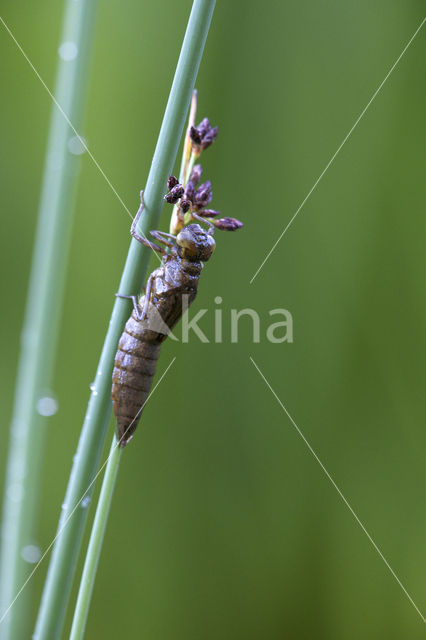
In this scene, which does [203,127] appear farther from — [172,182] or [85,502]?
[85,502]

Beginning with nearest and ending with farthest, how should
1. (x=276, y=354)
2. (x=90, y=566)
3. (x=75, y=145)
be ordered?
(x=90, y=566), (x=75, y=145), (x=276, y=354)

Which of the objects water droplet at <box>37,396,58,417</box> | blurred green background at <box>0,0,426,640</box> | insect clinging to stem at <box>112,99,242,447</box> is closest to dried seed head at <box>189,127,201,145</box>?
insect clinging to stem at <box>112,99,242,447</box>

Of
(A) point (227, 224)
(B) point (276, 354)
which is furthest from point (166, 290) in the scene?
(B) point (276, 354)

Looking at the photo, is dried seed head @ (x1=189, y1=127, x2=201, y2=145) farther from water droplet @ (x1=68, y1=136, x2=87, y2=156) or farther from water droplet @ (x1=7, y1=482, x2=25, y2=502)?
water droplet @ (x1=7, y1=482, x2=25, y2=502)

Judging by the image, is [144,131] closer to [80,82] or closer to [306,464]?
[80,82]

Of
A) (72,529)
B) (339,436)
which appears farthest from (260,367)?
(72,529)
